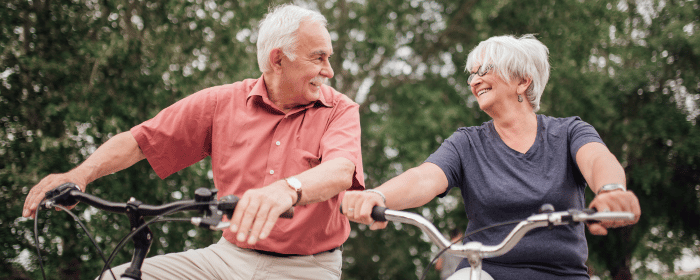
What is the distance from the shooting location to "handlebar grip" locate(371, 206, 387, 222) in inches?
69.5

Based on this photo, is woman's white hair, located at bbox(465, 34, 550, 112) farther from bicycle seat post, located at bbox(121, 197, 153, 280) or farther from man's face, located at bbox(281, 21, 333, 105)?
bicycle seat post, located at bbox(121, 197, 153, 280)

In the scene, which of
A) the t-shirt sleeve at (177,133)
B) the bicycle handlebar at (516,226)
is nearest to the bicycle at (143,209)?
the bicycle handlebar at (516,226)

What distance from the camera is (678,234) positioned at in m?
9.87

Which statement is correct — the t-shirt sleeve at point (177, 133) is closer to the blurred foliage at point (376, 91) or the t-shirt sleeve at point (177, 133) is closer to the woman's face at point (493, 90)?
the woman's face at point (493, 90)

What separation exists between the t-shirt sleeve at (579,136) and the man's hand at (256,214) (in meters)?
1.26

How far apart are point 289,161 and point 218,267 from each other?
0.57 meters

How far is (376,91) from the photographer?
1109 centimetres

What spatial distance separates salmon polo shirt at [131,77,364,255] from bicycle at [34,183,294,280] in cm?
63

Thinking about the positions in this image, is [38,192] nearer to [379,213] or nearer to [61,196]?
[61,196]

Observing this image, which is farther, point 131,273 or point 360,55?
point 360,55

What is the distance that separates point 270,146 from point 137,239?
862 millimetres

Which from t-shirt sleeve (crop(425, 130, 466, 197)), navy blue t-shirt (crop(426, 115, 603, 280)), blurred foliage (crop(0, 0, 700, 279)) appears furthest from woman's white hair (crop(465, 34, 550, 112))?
blurred foliage (crop(0, 0, 700, 279))

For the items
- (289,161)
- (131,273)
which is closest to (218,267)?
(289,161)

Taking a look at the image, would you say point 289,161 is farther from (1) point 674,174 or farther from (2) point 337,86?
(1) point 674,174
